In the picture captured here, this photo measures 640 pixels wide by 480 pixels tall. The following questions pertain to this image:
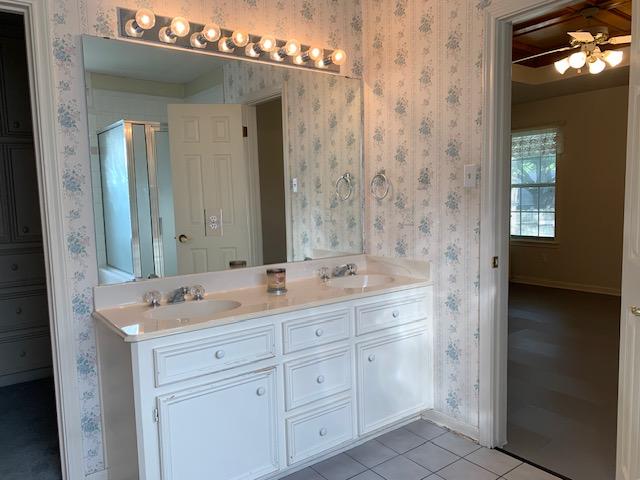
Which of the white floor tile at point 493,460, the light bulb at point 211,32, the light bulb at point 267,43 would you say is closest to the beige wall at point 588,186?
the white floor tile at point 493,460

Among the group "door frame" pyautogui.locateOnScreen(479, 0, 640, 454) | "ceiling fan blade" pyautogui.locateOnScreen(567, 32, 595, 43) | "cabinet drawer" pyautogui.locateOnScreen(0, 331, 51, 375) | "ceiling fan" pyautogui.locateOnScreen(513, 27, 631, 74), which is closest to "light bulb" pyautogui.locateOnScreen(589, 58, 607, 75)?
"ceiling fan" pyautogui.locateOnScreen(513, 27, 631, 74)

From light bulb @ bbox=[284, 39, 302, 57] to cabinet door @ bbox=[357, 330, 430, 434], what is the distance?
1617mm

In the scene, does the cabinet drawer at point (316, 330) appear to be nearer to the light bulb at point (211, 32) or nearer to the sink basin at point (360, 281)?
the sink basin at point (360, 281)

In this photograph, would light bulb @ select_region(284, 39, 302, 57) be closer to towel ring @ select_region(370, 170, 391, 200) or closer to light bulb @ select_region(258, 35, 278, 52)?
light bulb @ select_region(258, 35, 278, 52)

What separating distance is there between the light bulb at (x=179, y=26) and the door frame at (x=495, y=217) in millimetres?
1422

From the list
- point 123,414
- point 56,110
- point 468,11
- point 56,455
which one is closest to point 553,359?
point 468,11

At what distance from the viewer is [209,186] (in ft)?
8.11

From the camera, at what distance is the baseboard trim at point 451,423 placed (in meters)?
2.47

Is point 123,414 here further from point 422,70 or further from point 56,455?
point 422,70

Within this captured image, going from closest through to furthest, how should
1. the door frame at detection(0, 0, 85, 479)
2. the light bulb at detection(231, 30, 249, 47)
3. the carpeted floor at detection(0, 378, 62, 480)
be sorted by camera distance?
the door frame at detection(0, 0, 85, 479) < the carpeted floor at detection(0, 378, 62, 480) < the light bulb at detection(231, 30, 249, 47)

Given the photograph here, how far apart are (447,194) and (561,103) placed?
4.44 metres

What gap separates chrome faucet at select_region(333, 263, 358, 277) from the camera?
282 centimetres

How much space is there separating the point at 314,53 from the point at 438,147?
0.90 metres

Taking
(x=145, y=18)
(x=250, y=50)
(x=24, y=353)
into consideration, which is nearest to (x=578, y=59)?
(x=250, y=50)
